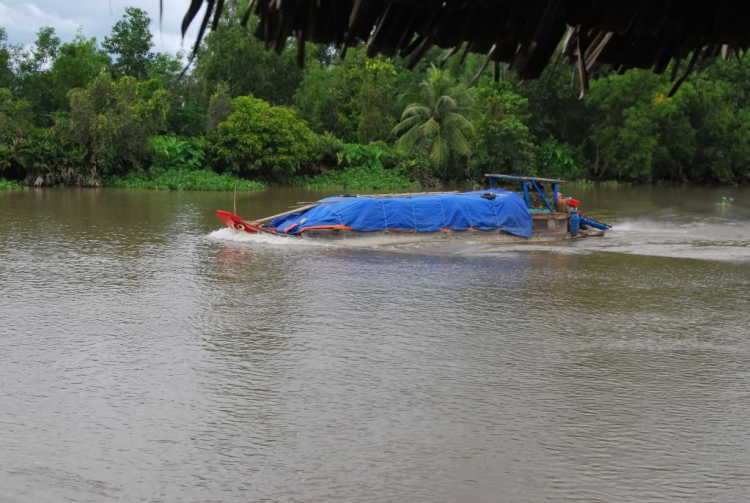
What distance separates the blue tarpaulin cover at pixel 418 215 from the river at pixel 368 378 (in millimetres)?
1760

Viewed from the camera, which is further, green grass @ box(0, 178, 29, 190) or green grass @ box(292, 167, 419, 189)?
green grass @ box(292, 167, 419, 189)

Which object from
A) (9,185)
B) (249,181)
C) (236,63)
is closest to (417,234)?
(249,181)

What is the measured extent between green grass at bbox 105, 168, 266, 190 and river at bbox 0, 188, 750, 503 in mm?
18212

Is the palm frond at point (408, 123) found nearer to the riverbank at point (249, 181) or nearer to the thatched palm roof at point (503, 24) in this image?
the riverbank at point (249, 181)

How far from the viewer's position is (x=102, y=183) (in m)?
35.5

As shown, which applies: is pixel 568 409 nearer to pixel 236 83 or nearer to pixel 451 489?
pixel 451 489

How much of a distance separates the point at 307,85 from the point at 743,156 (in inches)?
1022

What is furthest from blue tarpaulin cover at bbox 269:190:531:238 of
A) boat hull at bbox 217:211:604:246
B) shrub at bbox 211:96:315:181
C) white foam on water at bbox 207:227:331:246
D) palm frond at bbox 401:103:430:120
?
palm frond at bbox 401:103:430:120

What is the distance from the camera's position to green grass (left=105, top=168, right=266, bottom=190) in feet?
116

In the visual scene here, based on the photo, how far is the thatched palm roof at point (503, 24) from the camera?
3248mm

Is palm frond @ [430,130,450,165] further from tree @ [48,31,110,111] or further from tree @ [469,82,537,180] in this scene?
tree @ [48,31,110,111]

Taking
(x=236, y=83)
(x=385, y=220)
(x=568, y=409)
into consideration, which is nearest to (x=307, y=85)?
(x=236, y=83)

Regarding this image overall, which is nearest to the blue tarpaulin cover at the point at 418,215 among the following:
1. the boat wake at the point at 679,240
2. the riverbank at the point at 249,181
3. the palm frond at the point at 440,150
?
the boat wake at the point at 679,240

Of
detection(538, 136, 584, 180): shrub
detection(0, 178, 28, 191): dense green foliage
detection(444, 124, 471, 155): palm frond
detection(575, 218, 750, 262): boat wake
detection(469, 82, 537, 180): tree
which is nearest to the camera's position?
detection(575, 218, 750, 262): boat wake
